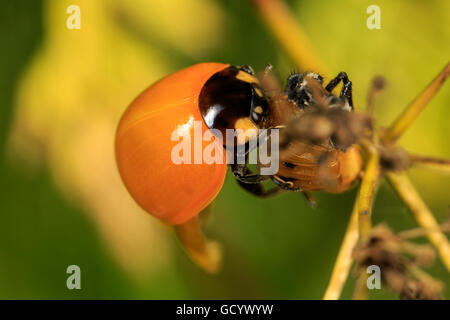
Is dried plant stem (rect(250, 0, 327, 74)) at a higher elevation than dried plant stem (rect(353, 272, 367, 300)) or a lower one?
higher

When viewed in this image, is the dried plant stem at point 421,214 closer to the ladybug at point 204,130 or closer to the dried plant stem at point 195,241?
the ladybug at point 204,130

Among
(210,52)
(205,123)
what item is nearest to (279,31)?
(210,52)

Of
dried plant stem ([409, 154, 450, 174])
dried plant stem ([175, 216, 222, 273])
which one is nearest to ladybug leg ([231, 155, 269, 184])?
dried plant stem ([175, 216, 222, 273])

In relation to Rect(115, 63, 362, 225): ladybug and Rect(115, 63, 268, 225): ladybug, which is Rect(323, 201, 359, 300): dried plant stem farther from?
Rect(115, 63, 268, 225): ladybug

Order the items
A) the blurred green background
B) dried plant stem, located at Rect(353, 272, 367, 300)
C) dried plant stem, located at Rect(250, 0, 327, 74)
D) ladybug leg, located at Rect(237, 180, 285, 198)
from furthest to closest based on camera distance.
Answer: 1. the blurred green background
2. dried plant stem, located at Rect(250, 0, 327, 74)
3. ladybug leg, located at Rect(237, 180, 285, 198)
4. dried plant stem, located at Rect(353, 272, 367, 300)

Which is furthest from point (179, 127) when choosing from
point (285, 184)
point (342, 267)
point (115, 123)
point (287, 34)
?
point (115, 123)

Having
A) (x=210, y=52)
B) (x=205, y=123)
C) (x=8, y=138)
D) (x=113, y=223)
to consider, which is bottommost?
(x=205, y=123)
